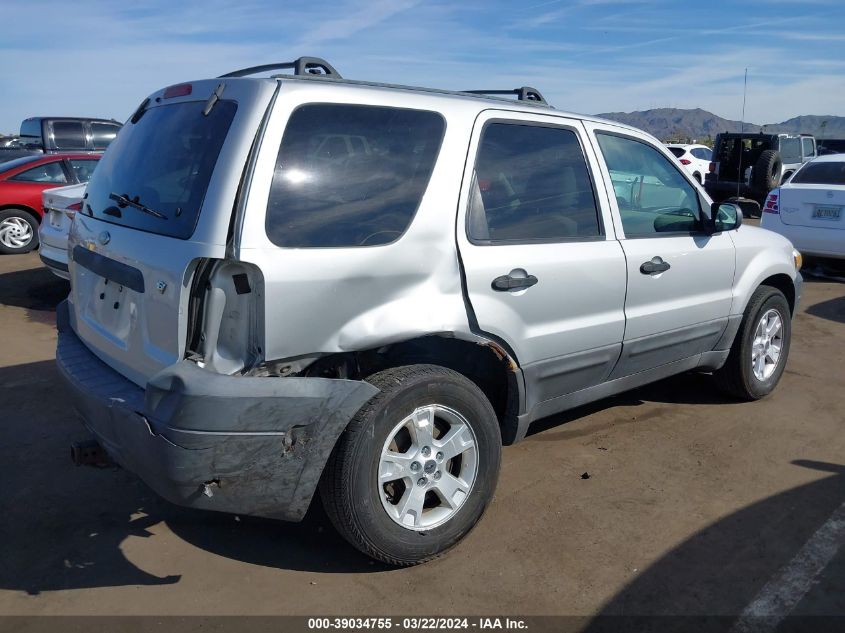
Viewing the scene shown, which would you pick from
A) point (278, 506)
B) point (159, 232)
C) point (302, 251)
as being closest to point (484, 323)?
point (302, 251)

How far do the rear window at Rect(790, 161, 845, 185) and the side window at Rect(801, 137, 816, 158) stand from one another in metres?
10.2

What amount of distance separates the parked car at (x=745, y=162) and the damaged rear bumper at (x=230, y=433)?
1654 cm

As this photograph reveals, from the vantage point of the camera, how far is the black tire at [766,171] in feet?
55.5

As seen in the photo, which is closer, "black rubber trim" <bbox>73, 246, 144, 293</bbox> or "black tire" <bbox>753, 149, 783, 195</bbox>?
"black rubber trim" <bbox>73, 246, 144, 293</bbox>

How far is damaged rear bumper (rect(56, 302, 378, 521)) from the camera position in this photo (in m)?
2.73

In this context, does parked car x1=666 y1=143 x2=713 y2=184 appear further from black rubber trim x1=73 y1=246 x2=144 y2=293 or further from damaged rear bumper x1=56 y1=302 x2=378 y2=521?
damaged rear bumper x1=56 y1=302 x2=378 y2=521

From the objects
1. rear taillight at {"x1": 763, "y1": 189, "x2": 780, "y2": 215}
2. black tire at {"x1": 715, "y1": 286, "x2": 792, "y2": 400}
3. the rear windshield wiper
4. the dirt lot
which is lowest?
the dirt lot

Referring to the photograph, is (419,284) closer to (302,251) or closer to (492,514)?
(302,251)

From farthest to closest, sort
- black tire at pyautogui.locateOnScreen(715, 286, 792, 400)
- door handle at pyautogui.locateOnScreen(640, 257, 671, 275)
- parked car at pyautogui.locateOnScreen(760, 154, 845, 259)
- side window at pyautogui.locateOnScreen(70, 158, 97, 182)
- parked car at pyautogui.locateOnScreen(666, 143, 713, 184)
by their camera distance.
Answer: parked car at pyautogui.locateOnScreen(666, 143, 713, 184) < side window at pyautogui.locateOnScreen(70, 158, 97, 182) < parked car at pyautogui.locateOnScreen(760, 154, 845, 259) < black tire at pyautogui.locateOnScreen(715, 286, 792, 400) < door handle at pyautogui.locateOnScreen(640, 257, 671, 275)

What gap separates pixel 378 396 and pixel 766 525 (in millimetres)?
2041

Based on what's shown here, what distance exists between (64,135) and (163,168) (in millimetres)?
14780

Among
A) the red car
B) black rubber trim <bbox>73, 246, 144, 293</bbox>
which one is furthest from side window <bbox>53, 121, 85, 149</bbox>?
black rubber trim <bbox>73, 246, 144, 293</bbox>

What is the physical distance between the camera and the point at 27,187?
1104 cm

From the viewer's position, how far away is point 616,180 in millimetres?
4258
